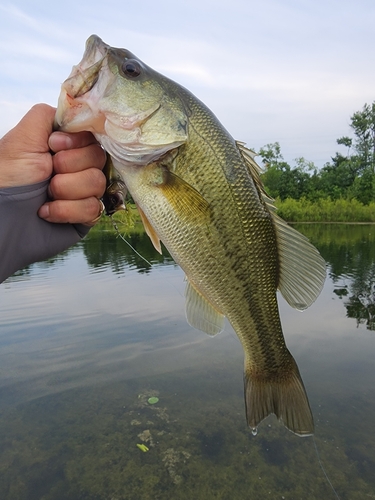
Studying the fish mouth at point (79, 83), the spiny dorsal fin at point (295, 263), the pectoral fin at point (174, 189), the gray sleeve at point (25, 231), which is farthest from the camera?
the spiny dorsal fin at point (295, 263)

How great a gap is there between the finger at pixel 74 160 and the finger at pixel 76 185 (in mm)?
26

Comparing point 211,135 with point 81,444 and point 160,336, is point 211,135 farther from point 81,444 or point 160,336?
point 160,336

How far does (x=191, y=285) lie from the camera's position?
7.52ft

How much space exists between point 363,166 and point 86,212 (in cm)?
7451

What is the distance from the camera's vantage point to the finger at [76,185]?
6.31 feet

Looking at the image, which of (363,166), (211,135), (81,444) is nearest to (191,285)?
(211,135)

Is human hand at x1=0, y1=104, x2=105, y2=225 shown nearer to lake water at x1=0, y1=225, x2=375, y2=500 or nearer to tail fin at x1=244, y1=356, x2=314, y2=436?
tail fin at x1=244, y1=356, x2=314, y2=436

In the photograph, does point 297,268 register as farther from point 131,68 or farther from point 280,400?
point 131,68

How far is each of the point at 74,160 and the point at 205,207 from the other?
28.3 inches

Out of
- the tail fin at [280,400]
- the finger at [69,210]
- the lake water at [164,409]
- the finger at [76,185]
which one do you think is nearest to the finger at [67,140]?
the finger at [76,185]

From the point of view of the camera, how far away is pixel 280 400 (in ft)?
7.68

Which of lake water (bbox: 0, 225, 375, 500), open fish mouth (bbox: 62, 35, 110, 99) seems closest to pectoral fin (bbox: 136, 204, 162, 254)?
open fish mouth (bbox: 62, 35, 110, 99)

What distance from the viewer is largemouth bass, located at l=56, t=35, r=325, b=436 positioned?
1895mm

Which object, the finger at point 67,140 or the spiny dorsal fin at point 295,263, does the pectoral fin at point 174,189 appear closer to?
the finger at point 67,140
